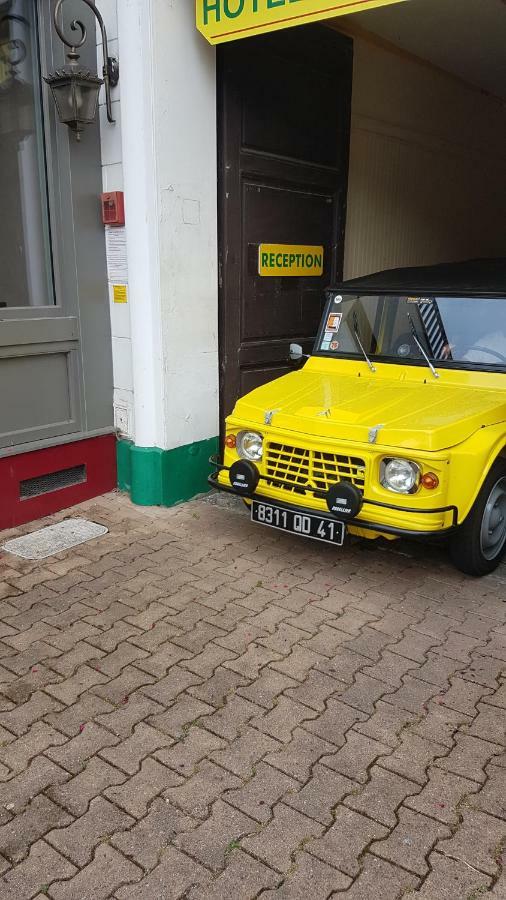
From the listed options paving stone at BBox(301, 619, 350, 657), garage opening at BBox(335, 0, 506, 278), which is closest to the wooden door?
garage opening at BBox(335, 0, 506, 278)

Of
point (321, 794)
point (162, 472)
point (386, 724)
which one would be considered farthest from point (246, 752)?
point (162, 472)

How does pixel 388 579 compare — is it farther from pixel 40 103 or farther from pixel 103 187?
pixel 40 103

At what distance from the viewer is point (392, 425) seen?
3.93 m

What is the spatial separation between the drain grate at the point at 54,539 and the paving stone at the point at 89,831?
2.35 metres

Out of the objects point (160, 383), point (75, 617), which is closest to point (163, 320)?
point (160, 383)

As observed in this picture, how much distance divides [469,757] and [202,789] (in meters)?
1.09

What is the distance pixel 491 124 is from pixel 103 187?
25.3 ft

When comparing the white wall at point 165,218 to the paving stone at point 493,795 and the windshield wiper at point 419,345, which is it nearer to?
the windshield wiper at point 419,345

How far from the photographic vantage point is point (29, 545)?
4.83m

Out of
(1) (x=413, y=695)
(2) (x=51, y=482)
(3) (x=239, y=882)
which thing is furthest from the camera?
(2) (x=51, y=482)

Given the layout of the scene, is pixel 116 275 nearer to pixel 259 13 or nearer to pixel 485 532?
pixel 259 13

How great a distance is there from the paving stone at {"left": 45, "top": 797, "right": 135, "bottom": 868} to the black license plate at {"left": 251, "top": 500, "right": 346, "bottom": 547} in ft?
6.47

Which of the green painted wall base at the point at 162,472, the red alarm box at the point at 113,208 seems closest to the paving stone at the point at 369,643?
the green painted wall base at the point at 162,472

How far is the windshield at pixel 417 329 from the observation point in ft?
14.9
